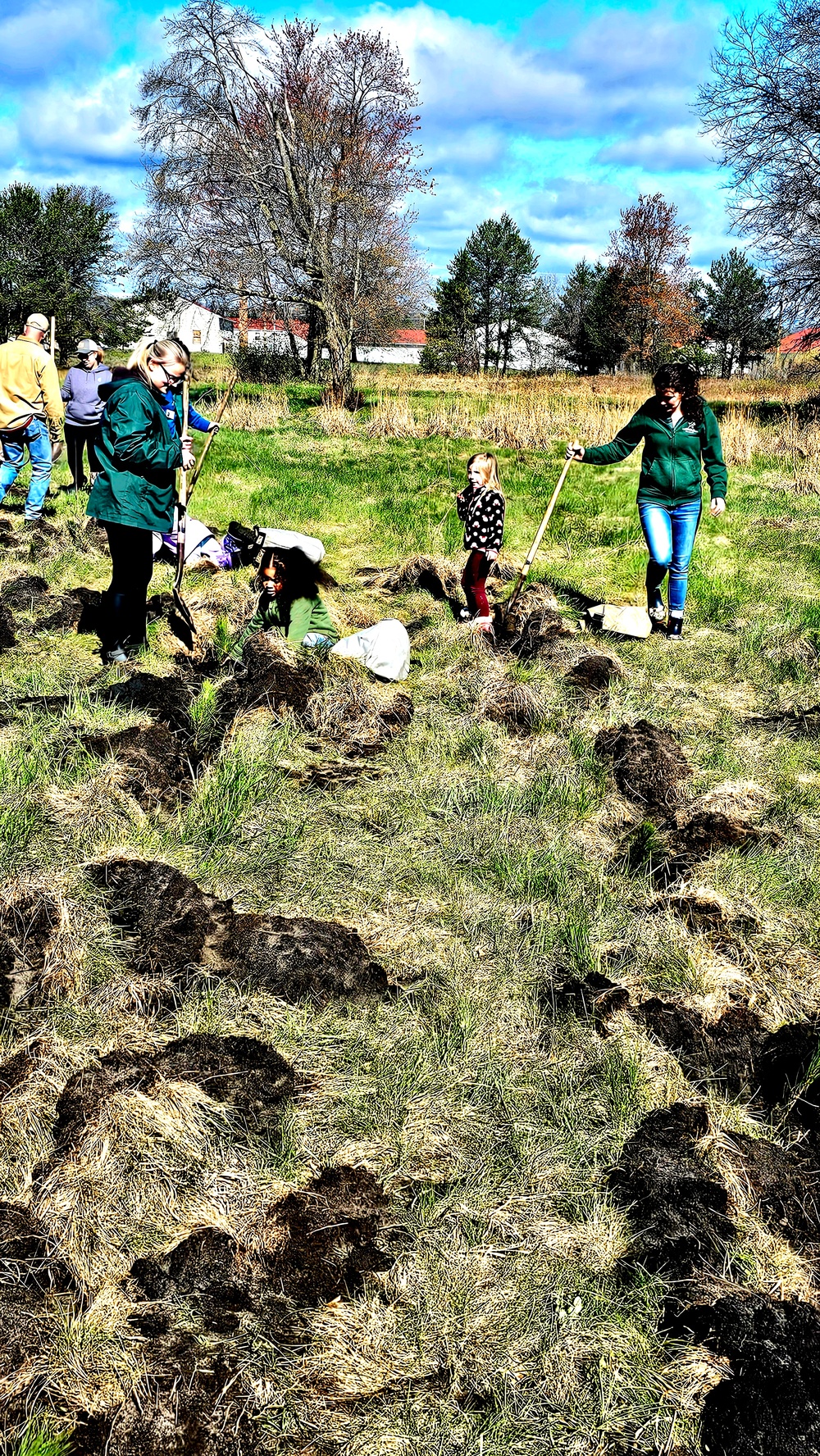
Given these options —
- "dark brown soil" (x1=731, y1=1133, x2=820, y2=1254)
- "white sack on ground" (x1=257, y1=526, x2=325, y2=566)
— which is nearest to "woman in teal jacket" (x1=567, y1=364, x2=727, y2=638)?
"white sack on ground" (x1=257, y1=526, x2=325, y2=566)

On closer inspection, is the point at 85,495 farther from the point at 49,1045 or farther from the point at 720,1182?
the point at 720,1182

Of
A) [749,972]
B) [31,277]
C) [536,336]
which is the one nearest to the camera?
[749,972]

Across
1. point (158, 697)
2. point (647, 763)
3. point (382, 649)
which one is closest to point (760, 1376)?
point (647, 763)

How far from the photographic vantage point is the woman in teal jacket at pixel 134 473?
4543 millimetres

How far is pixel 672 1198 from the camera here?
7.39 ft

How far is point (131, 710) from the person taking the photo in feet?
13.9

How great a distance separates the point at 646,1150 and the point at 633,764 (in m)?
2.07

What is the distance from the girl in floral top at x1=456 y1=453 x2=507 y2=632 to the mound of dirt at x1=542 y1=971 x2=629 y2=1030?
3.32 metres

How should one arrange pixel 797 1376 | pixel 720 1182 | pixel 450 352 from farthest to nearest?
pixel 450 352, pixel 720 1182, pixel 797 1376

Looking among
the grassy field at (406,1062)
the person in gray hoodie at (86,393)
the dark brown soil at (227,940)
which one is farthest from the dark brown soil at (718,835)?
the person in gray hoodie at (86,393)

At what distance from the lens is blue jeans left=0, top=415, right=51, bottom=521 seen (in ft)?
24.2

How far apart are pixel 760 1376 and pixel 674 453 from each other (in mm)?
4970

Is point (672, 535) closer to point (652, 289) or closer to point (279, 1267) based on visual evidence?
point (279, 1267)

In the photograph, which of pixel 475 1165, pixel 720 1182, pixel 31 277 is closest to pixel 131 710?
pixel 475 1165
